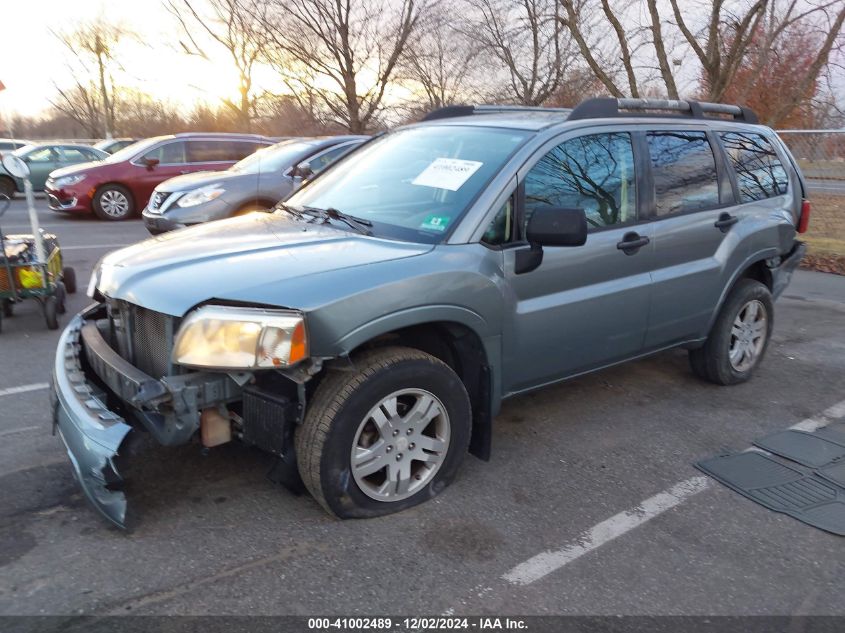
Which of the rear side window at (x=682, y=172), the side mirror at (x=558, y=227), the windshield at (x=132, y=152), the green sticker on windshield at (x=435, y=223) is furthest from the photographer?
the windshield at (x=132, y=152)

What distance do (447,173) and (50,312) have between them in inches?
165

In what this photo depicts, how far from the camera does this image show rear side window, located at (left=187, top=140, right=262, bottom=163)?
45.8 feet

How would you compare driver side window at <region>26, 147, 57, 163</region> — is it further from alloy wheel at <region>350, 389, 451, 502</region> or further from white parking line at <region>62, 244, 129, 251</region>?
alloy wheel at <region>350, 389, 451, 502</region>

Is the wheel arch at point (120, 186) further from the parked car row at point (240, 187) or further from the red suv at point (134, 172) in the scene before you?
the parked car row at point (240, 187)

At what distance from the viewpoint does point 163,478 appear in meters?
3.52

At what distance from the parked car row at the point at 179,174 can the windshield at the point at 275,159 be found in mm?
14

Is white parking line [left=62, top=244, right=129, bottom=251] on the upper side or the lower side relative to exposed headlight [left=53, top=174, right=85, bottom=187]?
lower

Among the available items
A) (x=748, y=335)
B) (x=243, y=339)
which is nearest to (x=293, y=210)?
(x=243, y=339)

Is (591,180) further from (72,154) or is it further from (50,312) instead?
(72,154)

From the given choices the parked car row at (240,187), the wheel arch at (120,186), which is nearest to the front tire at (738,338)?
the parked car row at (240,187)

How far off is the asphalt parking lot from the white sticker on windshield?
1503mm

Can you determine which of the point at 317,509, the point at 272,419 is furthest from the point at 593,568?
the point at 272,419

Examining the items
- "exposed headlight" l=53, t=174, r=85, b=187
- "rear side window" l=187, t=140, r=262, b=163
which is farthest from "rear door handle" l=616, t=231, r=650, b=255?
"exposed headlight" l=53, t=174, r=85, b=187

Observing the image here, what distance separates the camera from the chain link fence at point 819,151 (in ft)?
34.5
